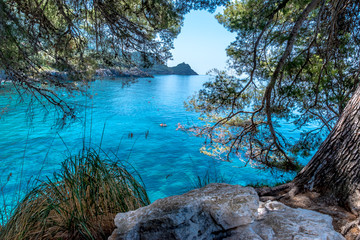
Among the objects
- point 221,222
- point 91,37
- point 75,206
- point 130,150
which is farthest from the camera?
point 130,150

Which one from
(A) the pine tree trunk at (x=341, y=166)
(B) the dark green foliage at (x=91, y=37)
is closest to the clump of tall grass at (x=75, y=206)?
(A) the pine tree trunk at (x=341, y=166)

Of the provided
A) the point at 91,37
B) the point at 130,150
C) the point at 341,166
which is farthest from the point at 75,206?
the point at 91,37

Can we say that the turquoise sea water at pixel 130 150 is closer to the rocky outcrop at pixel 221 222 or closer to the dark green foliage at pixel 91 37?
the dark green foliage at pixel 91 37

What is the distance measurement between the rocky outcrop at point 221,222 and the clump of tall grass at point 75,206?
0.29m

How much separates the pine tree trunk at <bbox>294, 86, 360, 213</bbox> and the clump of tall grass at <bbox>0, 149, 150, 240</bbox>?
1519 mm

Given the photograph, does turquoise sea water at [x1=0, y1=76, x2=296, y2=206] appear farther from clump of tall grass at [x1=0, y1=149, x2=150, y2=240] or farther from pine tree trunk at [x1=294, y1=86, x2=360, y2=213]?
pine tree trunk at [x1=294, y1=86, x2=360, y2=213]

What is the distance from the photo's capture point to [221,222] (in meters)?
1.16

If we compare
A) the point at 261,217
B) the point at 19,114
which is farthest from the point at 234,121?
the point at 19,114

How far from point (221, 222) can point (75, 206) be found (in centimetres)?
104

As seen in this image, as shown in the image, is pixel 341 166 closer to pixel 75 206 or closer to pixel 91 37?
pixel 75 206

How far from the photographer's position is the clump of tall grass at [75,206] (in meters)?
1.39

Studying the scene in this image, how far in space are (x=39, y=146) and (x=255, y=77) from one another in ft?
25.7

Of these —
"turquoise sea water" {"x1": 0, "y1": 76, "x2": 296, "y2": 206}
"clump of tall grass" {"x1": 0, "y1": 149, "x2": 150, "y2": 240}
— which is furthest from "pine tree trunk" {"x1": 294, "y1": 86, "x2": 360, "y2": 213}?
"turquoise sea water" {"x1": 0, "y1": 76, "x2": 296, "y2": 206}

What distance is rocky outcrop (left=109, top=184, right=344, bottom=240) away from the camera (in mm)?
1088
